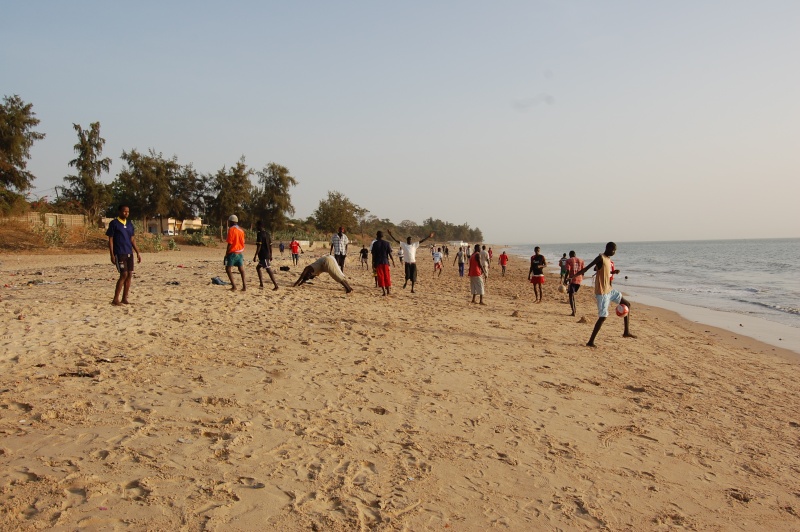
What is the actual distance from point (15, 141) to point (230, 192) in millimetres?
17343

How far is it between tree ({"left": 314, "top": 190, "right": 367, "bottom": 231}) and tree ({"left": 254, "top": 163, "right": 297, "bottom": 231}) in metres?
10.7

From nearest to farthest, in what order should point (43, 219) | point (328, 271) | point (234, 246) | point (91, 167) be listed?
point (234, 246) → point (328, 271) → point (43, 219) → point (91, 167)

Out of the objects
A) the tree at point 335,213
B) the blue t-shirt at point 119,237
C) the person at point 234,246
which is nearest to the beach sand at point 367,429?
the blue t-shirt at point 119,237

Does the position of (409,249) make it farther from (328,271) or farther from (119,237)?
(119,237)

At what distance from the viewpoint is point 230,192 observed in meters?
46.6

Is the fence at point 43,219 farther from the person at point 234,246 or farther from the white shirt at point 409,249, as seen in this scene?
the white shirt at point 409,249

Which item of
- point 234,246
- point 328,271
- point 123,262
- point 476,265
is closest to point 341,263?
point 328,271

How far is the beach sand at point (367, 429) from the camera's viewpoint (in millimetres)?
3152

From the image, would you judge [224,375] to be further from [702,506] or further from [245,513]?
[702,506]

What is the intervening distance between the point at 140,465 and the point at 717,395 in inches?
243

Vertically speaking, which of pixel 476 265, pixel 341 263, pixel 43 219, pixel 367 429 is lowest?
pixel 367 429

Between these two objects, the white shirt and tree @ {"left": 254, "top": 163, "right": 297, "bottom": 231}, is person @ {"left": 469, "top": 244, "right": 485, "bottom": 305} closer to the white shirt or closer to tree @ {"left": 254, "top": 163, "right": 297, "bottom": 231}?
the white shirt

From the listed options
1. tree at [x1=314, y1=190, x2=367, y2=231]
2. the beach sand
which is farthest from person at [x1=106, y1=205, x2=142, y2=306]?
tree at [x1=314, y1=190, x2=367, y2=231]

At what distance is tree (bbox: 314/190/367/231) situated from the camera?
61312 mm
